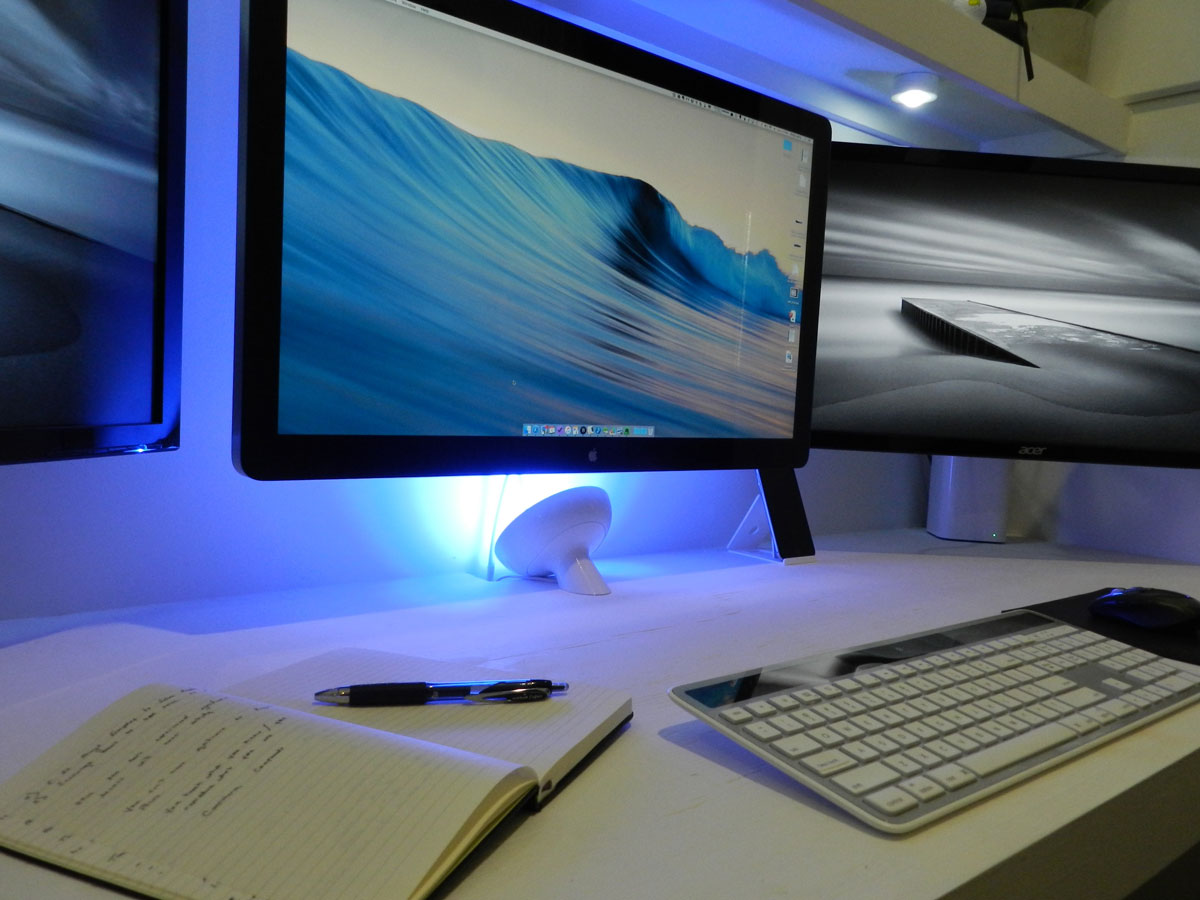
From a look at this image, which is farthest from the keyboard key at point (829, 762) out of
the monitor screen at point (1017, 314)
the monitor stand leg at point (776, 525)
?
the monitor screen at point (1017, 314)

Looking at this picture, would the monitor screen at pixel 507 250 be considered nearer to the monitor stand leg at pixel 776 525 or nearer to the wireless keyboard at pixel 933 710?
the monitor stand leg at pixel 776 525

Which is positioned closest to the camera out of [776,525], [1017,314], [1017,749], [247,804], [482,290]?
[247,804]

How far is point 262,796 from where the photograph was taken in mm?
357

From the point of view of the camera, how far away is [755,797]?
421mm

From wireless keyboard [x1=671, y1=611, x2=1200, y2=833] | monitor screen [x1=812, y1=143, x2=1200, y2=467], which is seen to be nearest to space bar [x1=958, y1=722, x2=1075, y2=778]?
wireless keyboard [x1=671, y1=611, x2=1200, y2=833]

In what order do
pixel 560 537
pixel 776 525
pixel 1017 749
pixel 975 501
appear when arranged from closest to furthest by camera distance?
pixel 1017 749 < pixel 560 537 < pixel 776 525 < pixel 975 501

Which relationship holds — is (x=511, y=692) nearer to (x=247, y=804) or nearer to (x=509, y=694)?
(x=509, y=694)

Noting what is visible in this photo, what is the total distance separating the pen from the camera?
1.58ft

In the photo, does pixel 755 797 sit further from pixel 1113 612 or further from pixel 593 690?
pixel 1113 612

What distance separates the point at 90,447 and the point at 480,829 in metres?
0.38

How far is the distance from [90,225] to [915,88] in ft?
3.45

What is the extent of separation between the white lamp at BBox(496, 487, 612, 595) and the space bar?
17.5 inches

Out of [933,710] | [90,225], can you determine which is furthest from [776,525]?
[90,225]

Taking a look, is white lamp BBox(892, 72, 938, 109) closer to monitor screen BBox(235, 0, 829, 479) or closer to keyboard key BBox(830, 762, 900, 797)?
monitor screen BBox(235, 0, 829, 479)
